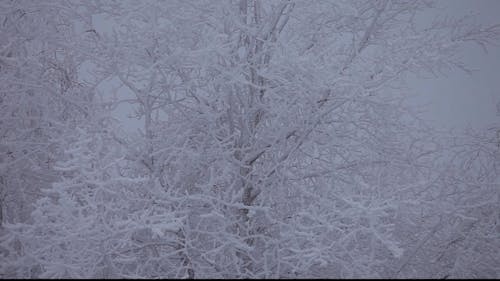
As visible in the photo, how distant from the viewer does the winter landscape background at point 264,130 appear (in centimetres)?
420

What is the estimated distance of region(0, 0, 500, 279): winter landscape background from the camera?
420 centimetres

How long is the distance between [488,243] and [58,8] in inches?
209

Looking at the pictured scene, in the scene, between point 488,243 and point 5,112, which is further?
point 5,112

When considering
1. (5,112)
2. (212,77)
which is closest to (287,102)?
(212,77)

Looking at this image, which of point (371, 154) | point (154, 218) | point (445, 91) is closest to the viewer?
point (154, 218)

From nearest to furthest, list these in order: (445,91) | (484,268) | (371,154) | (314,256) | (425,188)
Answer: (314,256)
(484,268)
(425,188)
(371,154)
(445,91)

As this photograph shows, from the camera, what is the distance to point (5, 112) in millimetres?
5469

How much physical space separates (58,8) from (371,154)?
157 inches

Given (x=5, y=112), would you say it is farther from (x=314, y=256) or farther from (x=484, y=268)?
(x=484, y=268)

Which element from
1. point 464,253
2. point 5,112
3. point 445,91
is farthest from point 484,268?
point 445,91

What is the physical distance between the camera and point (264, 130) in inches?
194

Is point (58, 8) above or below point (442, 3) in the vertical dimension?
below

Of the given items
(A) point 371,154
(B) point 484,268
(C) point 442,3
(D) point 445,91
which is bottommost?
(B) point 484,268

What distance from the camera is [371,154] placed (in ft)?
16.4
